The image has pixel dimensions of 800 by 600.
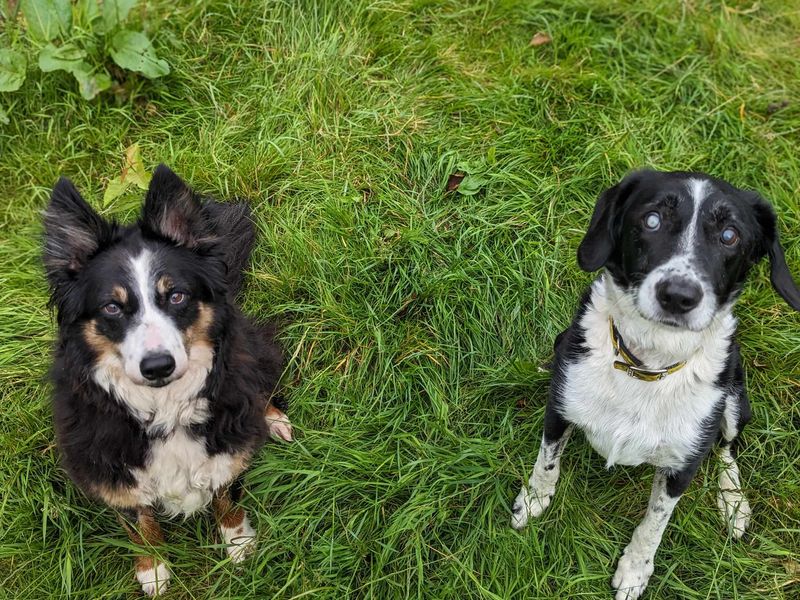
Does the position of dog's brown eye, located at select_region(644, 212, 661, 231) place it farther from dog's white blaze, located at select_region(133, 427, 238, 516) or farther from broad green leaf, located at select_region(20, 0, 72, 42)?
broad green leaf, located at select_region(20, 0, 72, 42)

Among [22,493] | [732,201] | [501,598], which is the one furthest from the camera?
[22,493]

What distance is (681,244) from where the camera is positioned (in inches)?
89.9

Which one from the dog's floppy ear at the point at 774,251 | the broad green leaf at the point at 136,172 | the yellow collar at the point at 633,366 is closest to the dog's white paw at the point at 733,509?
the yellow collar at the point at 633,366

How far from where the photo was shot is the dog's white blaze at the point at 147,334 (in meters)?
2.32

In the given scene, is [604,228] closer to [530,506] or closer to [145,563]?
[530,506]

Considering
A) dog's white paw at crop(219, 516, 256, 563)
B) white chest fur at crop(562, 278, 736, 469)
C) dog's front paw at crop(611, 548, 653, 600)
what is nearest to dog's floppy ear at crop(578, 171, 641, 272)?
white chest fur at crop(562, 278, 736, 469)

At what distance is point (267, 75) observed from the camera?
409 centimetres

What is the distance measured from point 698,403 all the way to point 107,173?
3.34 meters

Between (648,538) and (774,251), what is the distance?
124cm

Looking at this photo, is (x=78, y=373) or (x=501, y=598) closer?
(x=78, y=373)

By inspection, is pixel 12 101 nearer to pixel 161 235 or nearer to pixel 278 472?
pixel 161 235

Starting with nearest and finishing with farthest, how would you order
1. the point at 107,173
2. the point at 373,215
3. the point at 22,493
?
1. the point at 22,493
2. the point at 373,215
3. the point at 107,173

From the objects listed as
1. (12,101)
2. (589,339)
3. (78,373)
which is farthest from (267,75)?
(589,339)

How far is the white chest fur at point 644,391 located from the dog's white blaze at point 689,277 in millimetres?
133
